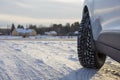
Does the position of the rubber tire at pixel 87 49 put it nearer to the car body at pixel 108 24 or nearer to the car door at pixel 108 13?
the car body at pixel 108 24

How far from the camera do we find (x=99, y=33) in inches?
150

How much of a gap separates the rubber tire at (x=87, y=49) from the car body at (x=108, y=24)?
0.66 metres

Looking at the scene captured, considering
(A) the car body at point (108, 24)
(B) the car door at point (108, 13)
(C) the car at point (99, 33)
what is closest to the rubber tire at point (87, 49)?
(C) the car at point (99, 33)

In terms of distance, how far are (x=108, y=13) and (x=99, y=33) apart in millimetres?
517

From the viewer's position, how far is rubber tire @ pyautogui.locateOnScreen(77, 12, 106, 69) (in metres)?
4.83

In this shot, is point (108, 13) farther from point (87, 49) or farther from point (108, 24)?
point (87, 49)

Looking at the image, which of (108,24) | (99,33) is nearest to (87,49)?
(99,33)

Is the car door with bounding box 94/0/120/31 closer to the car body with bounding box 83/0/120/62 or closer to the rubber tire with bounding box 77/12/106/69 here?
the car body with bounding box 83/0/120/62

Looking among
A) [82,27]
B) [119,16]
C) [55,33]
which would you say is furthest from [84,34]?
[55,33]

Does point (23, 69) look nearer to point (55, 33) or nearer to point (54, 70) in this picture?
point (54, 70)

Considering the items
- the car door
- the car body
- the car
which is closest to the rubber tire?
the car

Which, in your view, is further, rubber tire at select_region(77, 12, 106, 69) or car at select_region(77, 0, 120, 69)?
rubber tire at select_region(77, 12, 106, 69)

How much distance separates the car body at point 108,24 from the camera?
3.03m

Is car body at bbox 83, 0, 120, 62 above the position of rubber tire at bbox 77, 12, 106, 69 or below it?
above
